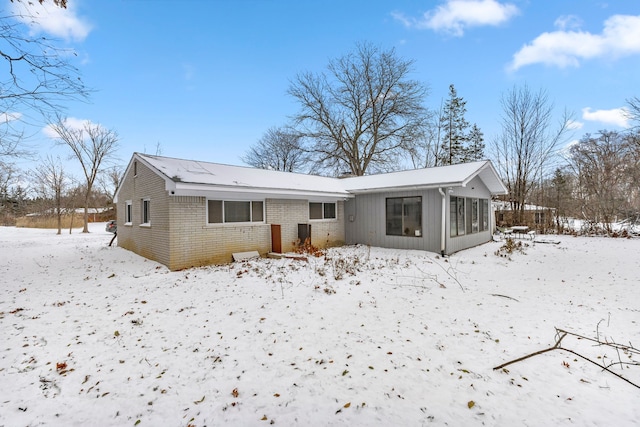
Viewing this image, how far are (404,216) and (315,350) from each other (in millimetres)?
8683

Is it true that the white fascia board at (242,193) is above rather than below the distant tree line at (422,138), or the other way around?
below

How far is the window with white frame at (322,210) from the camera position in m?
12.3

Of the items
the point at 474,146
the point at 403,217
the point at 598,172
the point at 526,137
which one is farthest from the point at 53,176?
the point at 598,172

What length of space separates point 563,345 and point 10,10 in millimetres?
8888

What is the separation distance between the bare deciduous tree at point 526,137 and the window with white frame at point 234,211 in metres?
18.7

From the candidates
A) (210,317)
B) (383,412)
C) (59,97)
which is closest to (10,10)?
(59,97)

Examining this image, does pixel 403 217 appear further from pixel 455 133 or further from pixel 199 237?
pixel 455 133

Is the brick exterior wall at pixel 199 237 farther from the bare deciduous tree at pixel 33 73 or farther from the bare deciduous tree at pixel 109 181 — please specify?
the bare deciduous tree at pixel 109 181

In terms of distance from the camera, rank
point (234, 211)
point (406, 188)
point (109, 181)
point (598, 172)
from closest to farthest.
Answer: point (234, 211), point (406, 188), point (598, 172), point (109, 181)

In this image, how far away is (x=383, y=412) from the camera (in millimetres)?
2525

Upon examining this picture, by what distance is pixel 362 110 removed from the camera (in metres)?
24.5

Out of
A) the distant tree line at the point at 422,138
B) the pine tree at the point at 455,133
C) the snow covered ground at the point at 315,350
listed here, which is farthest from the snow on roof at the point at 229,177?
the pine tree at the point at 455,133

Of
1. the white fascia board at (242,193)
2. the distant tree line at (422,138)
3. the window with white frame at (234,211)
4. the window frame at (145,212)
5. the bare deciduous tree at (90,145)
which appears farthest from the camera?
the bare deciduous tree at (90,145)

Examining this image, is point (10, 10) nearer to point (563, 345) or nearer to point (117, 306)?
point (117, 306)
